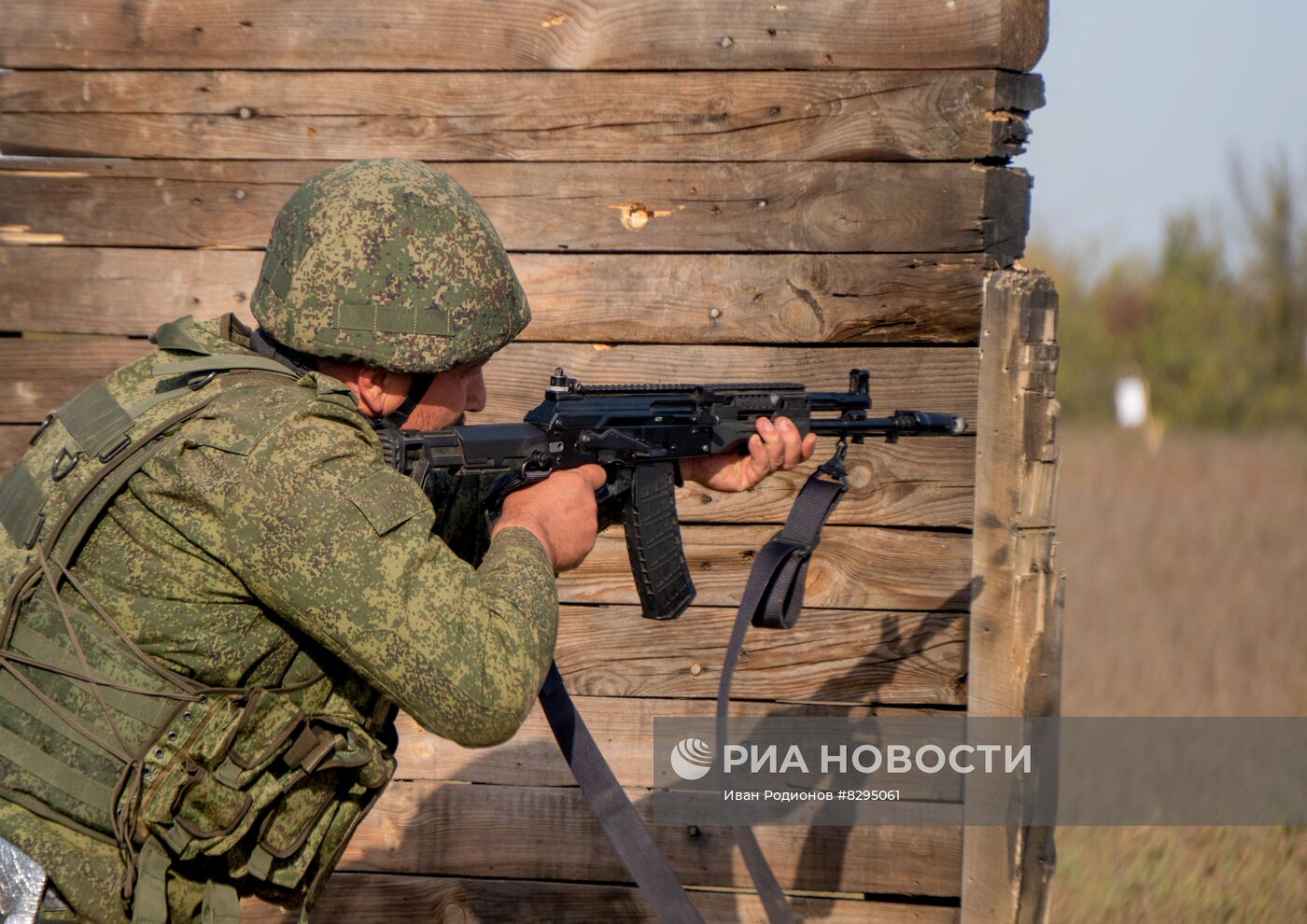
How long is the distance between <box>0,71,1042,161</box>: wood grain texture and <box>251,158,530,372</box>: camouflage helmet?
1.32m

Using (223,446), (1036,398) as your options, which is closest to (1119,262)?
(1036,398)

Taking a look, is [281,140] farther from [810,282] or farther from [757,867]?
[757,867]

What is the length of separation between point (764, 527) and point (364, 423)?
5.47 feet

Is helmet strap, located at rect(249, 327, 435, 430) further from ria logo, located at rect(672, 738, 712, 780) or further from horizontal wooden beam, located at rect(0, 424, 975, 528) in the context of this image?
ria logo, located at rect(672, 738, 712, 780)

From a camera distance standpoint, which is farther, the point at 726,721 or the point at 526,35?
the point at 526,35

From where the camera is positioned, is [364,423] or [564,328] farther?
[564,328]

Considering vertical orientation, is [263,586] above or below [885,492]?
above

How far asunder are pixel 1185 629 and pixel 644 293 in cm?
564

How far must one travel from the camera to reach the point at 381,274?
2.35 metres

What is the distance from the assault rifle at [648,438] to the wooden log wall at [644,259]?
449 mm

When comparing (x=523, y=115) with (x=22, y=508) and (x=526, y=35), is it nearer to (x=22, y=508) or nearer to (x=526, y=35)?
(x=526, y=35)

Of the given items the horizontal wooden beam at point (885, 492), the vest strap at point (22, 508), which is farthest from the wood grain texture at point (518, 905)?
the vest strap at point (22, 508)

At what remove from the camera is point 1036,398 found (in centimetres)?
347

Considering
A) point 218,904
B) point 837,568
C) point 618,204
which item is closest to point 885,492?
point 837,568
